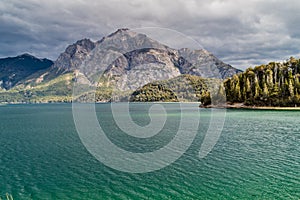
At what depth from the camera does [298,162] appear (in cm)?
2730

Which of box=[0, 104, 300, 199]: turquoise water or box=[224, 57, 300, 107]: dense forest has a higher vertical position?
box=[224, 57, 300, 107]: dense forest

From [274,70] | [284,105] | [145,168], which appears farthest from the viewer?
[274,70]

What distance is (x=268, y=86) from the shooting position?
12681 cm

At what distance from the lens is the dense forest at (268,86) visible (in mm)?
117750

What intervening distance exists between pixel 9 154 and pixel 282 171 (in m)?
35.4

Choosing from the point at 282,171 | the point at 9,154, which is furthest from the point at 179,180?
the point at 9,154

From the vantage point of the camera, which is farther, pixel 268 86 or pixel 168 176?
pixel 268 86

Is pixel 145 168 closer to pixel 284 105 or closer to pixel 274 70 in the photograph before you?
pixel 284 105

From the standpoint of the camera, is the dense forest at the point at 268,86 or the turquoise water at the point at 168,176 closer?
the turquoise water at the point at 168,176

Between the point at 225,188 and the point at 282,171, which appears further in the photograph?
the point at 282,171

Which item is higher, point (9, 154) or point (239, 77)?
point (239, 77)

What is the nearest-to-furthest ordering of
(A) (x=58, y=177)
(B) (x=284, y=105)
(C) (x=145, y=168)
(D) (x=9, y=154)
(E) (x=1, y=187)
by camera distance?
(E) (x=1, y=187), (A) (x=58, y=177), (C) (x=145, y=168), (D) (x=9, y=154), (B) (x=284, y=105)

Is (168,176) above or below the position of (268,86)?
below

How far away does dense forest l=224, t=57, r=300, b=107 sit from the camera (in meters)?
118
